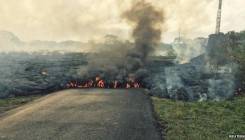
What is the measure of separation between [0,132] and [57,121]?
345 centimetres

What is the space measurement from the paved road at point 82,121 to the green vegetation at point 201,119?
1038 millimetres

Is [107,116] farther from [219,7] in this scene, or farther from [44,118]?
[219,7]

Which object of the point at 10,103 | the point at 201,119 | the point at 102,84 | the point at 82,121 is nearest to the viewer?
the point at 82,121

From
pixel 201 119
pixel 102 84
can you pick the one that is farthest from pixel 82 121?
pixel 102 84

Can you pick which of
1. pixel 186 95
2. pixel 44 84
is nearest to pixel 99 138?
pixel 186 95

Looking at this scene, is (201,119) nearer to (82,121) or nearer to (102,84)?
(82,121)

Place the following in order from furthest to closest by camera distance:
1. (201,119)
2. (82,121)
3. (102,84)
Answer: (102,84), (201,119), (82,121)

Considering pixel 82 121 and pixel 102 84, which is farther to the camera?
pixel 102 84

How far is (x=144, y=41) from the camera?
56094 millimetres

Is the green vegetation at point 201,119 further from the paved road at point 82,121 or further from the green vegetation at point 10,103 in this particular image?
the green vegetation at point 10,103

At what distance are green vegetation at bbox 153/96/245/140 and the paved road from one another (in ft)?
3.40

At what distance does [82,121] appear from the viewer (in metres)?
19.9

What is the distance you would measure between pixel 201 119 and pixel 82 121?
7964 millimetres

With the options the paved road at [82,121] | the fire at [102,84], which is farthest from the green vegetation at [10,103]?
the fire at [102,84]
